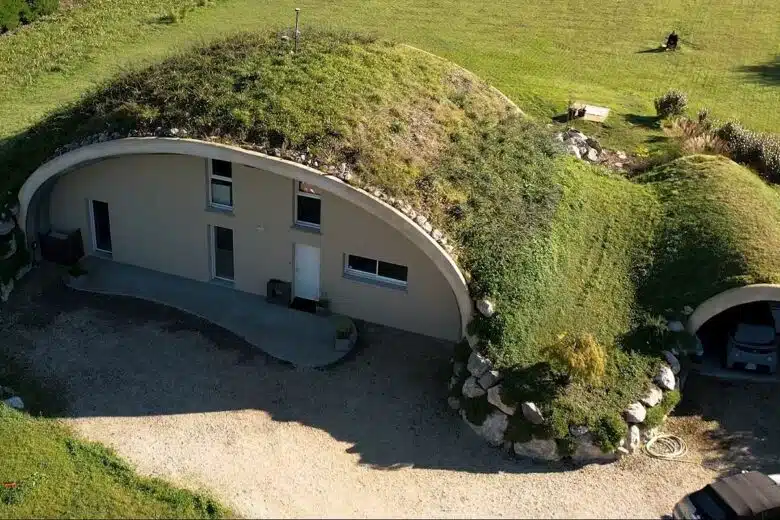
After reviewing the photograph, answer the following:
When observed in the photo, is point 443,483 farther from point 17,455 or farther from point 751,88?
point 751,88

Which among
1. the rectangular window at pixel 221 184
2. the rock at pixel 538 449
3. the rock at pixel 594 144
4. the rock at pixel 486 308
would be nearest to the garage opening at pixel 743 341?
the rock at pixel 538 449

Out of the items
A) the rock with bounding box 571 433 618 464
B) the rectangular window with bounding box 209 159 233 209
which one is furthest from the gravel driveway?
the rectangular window with bounding box 209 159 233 209

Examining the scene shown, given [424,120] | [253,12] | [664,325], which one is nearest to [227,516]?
[664,325]

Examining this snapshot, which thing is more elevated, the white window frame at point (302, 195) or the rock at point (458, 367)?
the white window frame at point (302, 195)

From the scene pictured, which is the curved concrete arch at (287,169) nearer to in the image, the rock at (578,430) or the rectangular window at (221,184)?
the rectangular window at (221,184)

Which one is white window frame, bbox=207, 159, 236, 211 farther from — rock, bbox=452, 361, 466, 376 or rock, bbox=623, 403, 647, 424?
rock, bbox=623, 403, 647, 424
